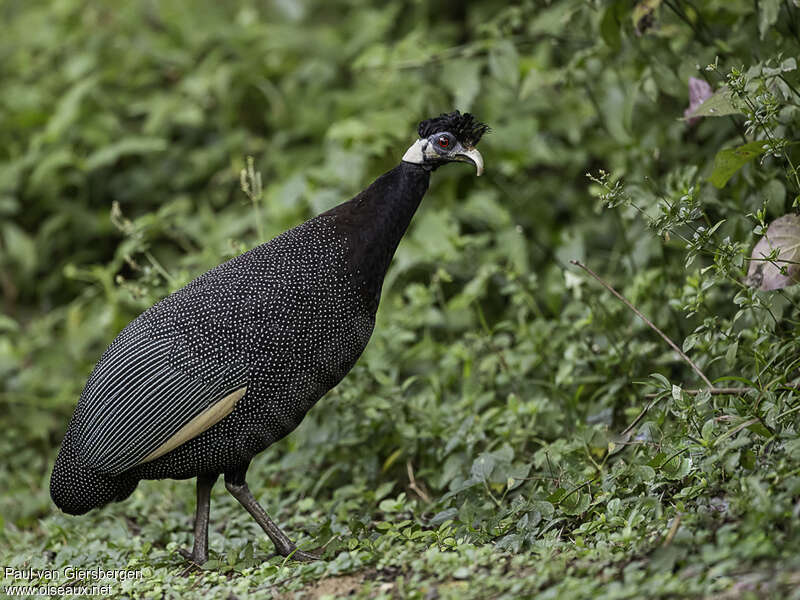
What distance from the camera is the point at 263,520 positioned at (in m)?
3.14

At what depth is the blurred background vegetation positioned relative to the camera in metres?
2.72

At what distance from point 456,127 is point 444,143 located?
71mm

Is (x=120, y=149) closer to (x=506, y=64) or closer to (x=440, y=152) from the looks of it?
(x=506, y=64)

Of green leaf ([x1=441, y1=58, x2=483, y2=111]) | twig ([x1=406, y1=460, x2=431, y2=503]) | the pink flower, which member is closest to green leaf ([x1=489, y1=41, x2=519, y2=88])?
green leaf ([x1=441, y1=58, x2=483, y2=111])

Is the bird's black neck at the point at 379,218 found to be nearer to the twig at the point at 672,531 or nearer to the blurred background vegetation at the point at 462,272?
the blurred background vegetation at the point at 462,272

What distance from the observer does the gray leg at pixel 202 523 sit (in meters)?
3.17

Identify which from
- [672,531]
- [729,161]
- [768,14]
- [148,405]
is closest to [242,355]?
[148,405]

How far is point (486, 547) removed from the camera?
8.86ft

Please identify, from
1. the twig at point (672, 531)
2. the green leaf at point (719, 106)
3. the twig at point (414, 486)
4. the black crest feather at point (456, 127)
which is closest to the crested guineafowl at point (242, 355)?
the black crest feather at point (456, 127)

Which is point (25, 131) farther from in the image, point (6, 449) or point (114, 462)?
point (114, 462)

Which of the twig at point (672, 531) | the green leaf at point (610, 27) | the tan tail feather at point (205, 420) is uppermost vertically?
the green leaf at point (610, 27)

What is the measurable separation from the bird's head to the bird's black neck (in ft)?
0.14

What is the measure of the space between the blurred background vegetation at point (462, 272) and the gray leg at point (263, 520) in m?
0.08

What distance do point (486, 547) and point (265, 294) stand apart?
42.9 inches
